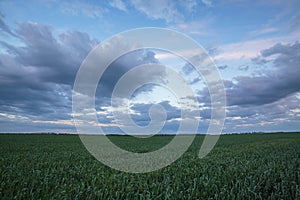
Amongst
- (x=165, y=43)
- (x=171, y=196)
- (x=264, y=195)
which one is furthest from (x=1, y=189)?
(x=165, y=43)

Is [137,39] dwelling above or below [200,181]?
above

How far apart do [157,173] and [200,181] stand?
1804mm

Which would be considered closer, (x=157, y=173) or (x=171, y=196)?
(x=171, y=196)

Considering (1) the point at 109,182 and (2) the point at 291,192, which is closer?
(2) the point at 291,192

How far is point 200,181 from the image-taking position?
5977 mm

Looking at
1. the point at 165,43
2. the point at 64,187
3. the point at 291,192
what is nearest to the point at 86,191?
the point at 64,187

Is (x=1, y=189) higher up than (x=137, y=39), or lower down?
lower down

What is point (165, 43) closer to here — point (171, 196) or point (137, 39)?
point (137, 39)

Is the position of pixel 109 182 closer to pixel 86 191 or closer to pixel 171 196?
pixel 86 191

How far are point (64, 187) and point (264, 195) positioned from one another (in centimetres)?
457

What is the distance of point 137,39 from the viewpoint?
14211mm

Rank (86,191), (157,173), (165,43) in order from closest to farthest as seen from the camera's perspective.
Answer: (86,191)
(157,173)
(165,43)

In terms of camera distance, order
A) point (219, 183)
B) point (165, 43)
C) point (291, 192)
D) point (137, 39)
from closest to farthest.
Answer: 1. point (291, 192)
2. point (219, 183)
3. point (137, 39)
4. point (165, 43)

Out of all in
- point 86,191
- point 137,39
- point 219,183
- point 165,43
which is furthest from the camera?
point 165,43
